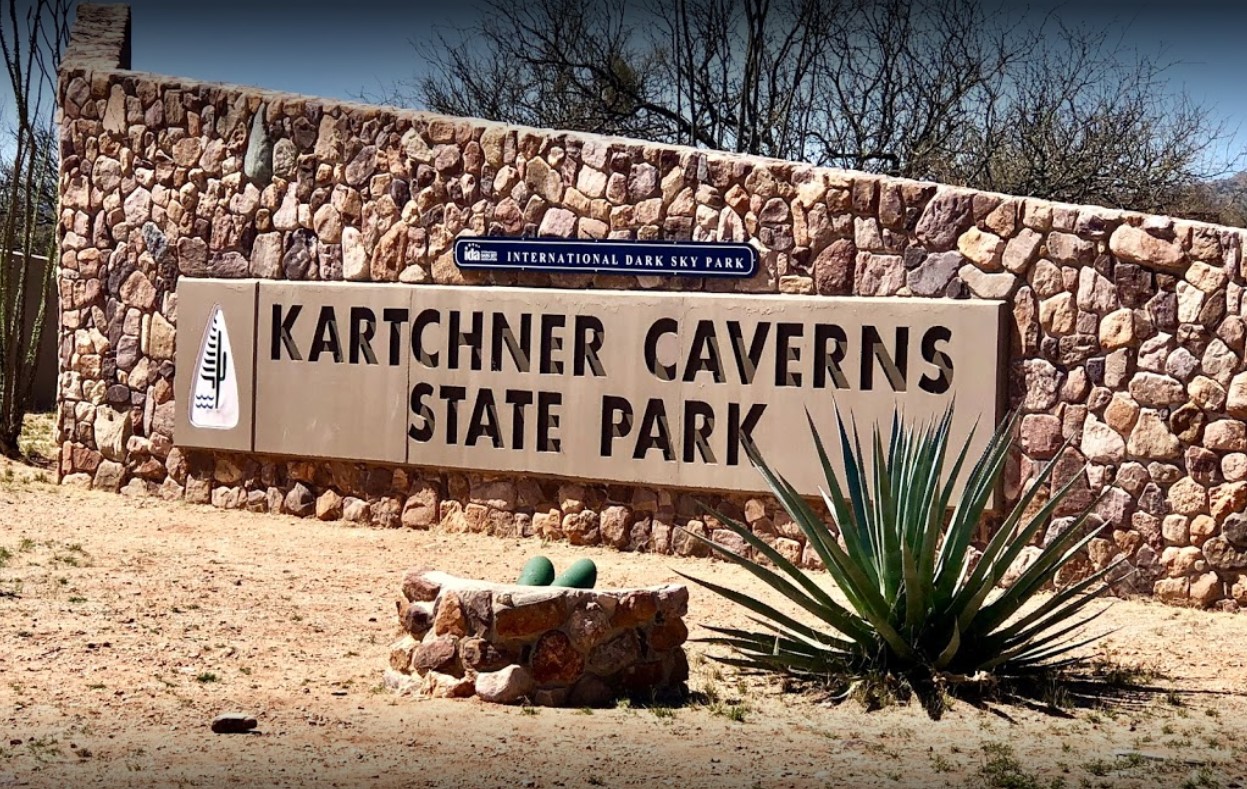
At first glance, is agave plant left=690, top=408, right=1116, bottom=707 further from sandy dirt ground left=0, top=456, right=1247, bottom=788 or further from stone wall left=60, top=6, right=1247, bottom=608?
stone wall left=60, top=6, right=1247, bottom=608

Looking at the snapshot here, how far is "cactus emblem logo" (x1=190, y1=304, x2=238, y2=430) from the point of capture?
12.4m

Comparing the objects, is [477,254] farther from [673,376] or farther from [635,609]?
[635,609]

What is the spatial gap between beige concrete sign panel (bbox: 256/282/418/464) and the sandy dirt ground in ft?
6.19

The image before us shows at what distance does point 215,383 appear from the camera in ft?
40.9

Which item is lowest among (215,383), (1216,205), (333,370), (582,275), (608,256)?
(215,383)

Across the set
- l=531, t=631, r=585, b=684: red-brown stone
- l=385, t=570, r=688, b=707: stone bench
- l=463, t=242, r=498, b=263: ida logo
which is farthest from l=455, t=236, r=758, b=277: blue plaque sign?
l=531, t=631, r=585, b=684: red-brown stone

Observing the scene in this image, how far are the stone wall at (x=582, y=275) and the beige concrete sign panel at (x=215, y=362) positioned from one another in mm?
196

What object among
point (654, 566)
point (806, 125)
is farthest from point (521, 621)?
point (806, 125)

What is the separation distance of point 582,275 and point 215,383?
3233mm

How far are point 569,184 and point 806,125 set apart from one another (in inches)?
337

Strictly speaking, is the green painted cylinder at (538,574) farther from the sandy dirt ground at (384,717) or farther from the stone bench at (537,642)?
the sandy dirt ground at (384,717)

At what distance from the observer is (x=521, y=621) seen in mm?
6746

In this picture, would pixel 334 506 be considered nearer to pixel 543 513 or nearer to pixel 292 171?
pixel 543 513

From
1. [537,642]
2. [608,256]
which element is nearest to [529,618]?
[537,642]
